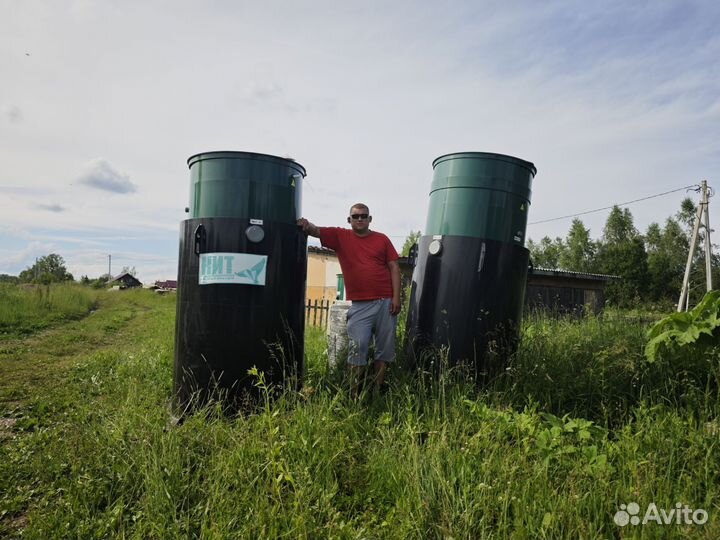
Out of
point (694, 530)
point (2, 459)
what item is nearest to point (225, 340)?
point (2, 459)

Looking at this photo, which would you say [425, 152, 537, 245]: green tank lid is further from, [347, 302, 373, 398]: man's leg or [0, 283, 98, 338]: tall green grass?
[0, 283, 98, 338]: tall green grass

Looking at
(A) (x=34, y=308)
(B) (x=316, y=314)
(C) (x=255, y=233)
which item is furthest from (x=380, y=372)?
(A) (x=34, y=308)

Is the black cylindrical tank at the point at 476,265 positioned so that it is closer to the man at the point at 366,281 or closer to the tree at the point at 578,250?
the man at the point at 366,281

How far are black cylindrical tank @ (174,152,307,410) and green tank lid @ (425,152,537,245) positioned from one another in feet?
4.33

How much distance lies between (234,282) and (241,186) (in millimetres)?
686

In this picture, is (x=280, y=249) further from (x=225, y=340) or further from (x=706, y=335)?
(x=706, y=335)

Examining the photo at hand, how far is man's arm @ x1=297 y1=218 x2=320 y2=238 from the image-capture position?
3.40m

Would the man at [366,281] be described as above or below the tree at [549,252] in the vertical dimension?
below

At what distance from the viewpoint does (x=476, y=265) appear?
136 inches

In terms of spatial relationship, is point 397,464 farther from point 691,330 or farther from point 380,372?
point 691,330

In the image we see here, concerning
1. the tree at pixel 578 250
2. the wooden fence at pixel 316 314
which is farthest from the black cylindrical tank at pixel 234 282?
the tree at pixel 578 250

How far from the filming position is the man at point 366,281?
348 cm

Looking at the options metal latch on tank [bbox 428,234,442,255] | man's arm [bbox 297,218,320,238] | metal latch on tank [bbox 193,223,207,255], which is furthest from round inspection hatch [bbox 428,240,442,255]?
metal latch on tank [bbox 193,223,207,255]

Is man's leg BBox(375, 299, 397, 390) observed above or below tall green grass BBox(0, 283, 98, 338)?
above
